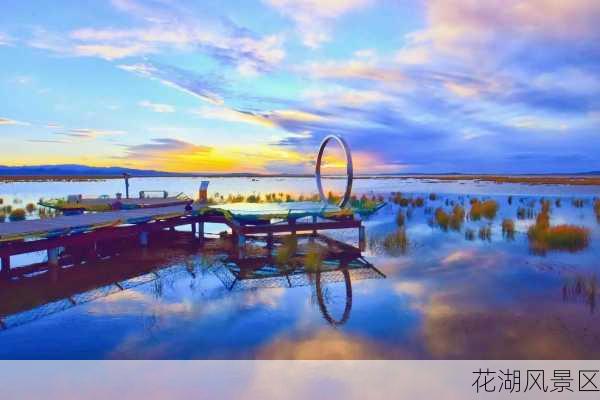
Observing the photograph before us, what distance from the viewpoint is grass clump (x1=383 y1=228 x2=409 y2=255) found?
58.0ft

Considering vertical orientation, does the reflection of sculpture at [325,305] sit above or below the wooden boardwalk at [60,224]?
below

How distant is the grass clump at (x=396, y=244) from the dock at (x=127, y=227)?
1.29m

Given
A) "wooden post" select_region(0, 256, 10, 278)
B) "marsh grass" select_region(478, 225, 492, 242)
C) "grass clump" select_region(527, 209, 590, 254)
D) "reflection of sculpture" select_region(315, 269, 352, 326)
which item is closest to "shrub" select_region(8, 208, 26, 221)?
"wooden post" select_region(0, 256, 10, 278)

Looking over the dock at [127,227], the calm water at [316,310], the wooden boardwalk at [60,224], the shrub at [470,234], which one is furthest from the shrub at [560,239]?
the wooden boardwalk at [60,224]

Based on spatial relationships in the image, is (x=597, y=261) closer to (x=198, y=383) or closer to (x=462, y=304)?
(x=462, y=304)

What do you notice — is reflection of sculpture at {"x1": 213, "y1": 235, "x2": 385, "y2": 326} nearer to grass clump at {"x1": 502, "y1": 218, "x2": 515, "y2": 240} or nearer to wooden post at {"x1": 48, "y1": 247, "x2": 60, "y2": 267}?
wooden post at {"x1": 48, "y1": 247, "x2": 60, "y2": 267}

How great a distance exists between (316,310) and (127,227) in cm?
988

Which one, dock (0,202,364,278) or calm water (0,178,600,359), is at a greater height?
dock (0,202,364,278)

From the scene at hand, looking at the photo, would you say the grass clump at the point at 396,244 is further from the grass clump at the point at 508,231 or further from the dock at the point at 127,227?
the grass clump at the point at 508,231

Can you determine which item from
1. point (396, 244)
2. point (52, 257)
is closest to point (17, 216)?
point (52, 257)

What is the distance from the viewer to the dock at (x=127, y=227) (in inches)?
523

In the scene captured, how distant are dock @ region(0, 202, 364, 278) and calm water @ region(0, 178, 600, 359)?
3.47 feet

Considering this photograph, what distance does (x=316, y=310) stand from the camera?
1042 centimetres

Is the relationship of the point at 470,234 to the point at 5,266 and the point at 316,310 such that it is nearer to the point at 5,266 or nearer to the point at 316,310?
the point at 316,310
